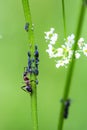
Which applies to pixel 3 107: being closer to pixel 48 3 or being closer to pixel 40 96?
pixel 40 96

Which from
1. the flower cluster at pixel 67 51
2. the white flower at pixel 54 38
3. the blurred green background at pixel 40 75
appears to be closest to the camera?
the flower cluster at pixel 67 51

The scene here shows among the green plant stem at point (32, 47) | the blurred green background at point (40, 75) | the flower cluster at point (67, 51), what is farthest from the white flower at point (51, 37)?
the blurred green background at point (40, 75)

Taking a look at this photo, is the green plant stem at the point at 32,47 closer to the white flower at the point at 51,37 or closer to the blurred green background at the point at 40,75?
the white flower at the point at 51,37

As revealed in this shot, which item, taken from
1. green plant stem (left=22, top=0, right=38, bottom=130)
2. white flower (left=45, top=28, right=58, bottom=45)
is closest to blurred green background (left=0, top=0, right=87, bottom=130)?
white flower (left=45, top=28, right=58, bottom=45)

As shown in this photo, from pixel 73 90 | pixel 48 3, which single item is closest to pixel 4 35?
pixel 48 3

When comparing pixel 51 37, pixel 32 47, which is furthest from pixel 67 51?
pixel 51 37

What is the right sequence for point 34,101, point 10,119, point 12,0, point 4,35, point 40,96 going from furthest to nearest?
point 12,0 < point 4,35 < point 40,96 < point 10,119 < point 34,101

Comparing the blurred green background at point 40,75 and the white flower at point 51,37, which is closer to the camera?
the white flower at point 51,37

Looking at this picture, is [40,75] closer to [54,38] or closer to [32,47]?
[54,38]
